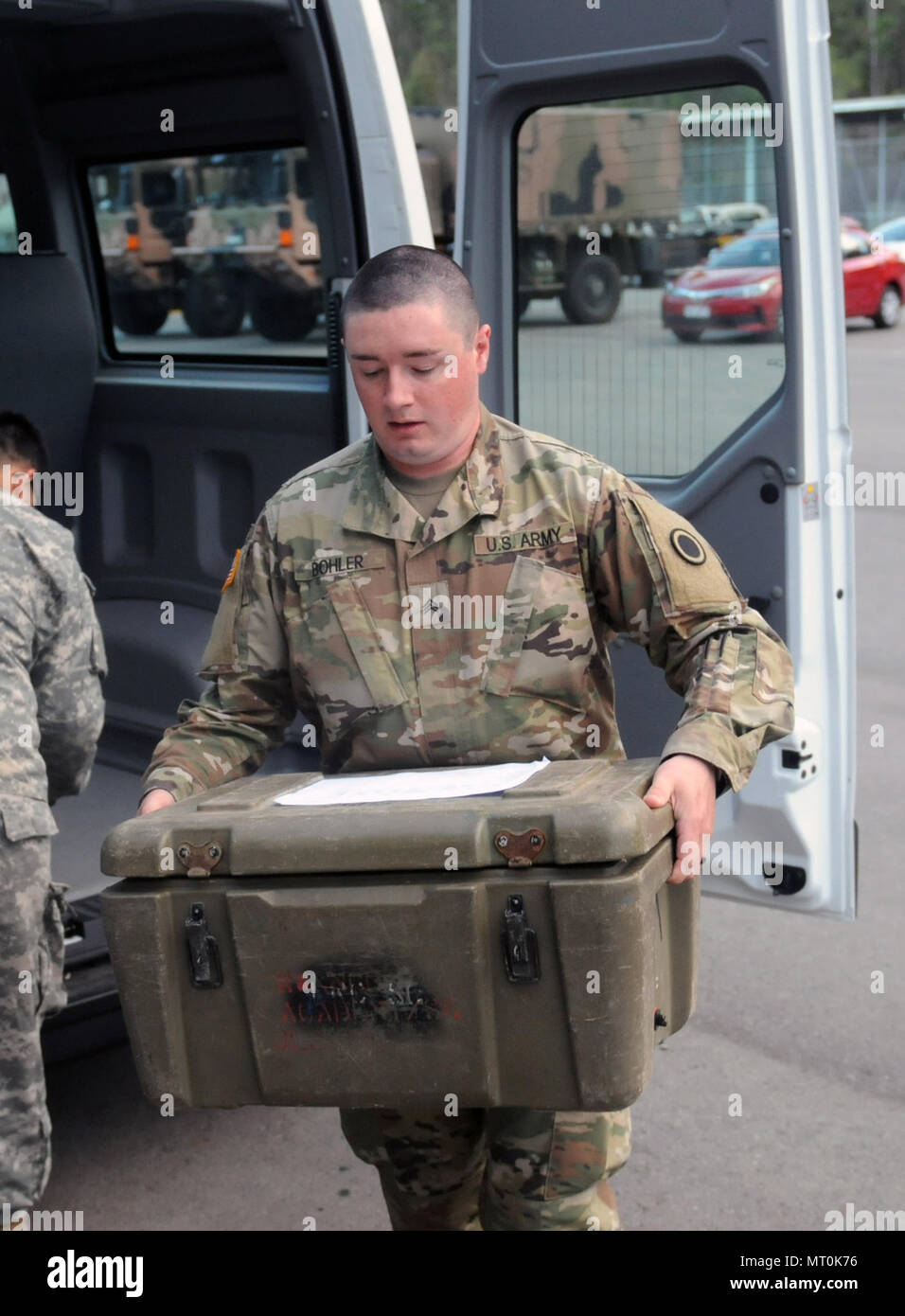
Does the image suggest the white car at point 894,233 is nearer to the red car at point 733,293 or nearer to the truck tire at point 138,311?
the truck tire at point 138,311

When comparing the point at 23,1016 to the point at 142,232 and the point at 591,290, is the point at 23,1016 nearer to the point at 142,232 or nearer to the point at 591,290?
the point at 591,290

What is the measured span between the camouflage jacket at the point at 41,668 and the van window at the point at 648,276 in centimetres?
129

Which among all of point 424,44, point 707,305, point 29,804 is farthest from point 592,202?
point 29,804

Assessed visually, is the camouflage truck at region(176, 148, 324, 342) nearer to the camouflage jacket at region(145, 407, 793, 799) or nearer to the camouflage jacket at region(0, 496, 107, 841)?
the camouflage jacket at region(0, 496, 107, 841)

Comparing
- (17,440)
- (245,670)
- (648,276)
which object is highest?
(648,276)

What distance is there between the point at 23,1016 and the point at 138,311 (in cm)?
303

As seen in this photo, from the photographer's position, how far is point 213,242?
504cm

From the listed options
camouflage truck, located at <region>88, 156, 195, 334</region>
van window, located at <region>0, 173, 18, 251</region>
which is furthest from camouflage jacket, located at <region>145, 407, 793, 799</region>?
van window, located at <region>0, 173, 18, 251</region>

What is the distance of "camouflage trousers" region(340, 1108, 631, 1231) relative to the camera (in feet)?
7.99

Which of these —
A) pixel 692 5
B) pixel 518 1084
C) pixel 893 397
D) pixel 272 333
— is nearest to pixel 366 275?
pixel 518 1084

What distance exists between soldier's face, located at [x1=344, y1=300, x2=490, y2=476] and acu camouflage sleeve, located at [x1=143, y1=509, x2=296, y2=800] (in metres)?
0.30

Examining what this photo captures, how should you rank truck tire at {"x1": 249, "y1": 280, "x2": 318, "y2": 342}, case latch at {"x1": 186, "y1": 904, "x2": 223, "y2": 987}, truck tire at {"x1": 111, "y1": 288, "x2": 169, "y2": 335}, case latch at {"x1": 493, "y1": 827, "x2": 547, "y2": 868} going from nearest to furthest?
case latch at {"x1": 493, "y1": 827, "x2": 547, "y2": 868}, case latch at {"x1": 186, "y1": 904, "x2": 223, "y2": 987}, truck tire at {"x1": 249, "y1": 280, "x2": 318, "y2": 342}, truck tire at {"x1": 111, "y1": 288, "x2": 169, "y2": 335}

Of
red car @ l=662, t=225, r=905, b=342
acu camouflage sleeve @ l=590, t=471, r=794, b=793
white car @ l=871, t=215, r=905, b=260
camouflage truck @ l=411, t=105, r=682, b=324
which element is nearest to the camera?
acu camouflage sleeve @ l=590, t=471, r=794, b=793

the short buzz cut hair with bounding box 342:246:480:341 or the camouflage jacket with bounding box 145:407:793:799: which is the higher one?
the short buzz cut hair with bounding box 342:246:480:341
